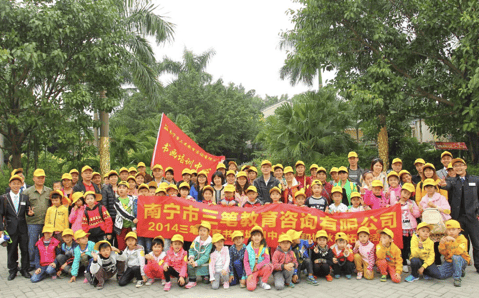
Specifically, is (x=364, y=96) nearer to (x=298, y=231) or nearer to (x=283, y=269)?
(x=298, y=231)

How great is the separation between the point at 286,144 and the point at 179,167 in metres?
5.83

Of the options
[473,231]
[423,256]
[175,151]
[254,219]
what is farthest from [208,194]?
[473,231]

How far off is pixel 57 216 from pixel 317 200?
434cm

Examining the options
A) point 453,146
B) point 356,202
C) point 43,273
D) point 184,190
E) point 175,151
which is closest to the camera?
point 43,273

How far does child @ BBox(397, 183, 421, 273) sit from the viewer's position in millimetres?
5934

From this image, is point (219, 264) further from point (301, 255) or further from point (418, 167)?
point (418, 167)

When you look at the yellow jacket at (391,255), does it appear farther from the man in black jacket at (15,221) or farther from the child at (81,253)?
the man in black jacket at (15,221)

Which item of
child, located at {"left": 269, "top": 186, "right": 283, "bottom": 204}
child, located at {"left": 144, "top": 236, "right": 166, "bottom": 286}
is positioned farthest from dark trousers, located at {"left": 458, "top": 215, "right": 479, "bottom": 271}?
child, located at {"left": 144, "top": 236, "right": 166, "bottom": 286}

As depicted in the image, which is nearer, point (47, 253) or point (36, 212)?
point (47, 253)

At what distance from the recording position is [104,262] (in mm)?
5566

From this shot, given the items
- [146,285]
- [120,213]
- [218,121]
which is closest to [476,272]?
[146,285]

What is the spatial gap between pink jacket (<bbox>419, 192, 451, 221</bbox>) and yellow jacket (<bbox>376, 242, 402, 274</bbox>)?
36.4 inches

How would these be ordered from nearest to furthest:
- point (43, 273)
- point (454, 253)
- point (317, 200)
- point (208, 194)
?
point (454, 253), point (43, 273), point (317, 200), point (208, 194)

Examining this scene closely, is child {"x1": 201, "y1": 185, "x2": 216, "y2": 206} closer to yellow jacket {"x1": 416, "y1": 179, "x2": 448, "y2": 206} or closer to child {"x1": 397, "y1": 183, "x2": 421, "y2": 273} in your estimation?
child {"x1": 397, "y1": 183, "x2": 421, "y2": 273}
